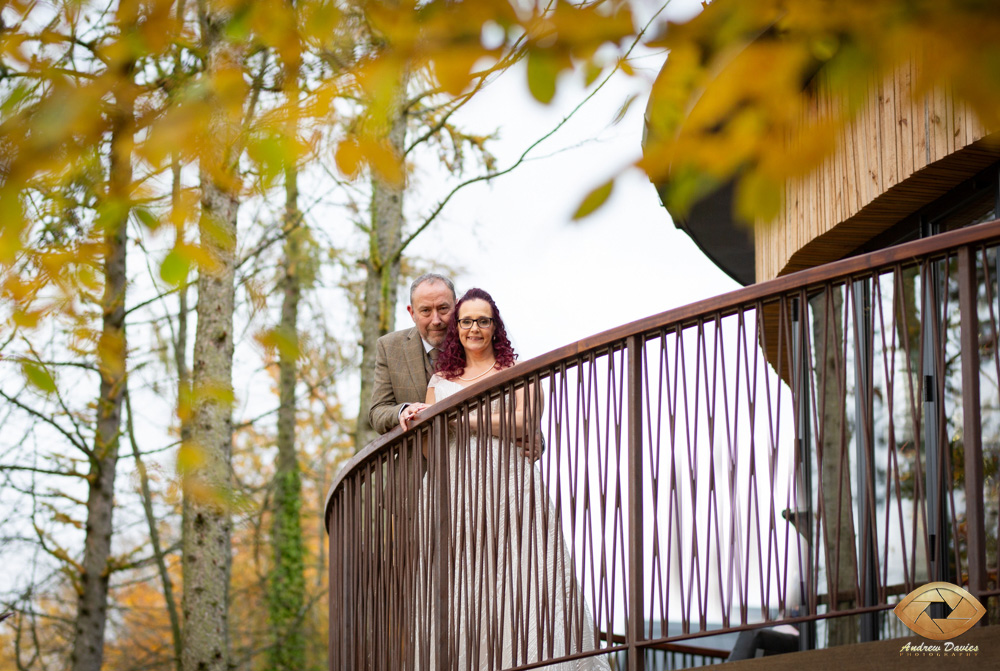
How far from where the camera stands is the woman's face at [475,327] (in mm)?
4961

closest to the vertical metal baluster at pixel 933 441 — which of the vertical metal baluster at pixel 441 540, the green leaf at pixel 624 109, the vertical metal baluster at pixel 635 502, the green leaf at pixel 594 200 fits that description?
the vertical metal baluster at pixel 635 502

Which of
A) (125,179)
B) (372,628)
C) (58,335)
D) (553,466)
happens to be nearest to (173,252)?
(125,179)

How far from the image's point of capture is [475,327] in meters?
4.96

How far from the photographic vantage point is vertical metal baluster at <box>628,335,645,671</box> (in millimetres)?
3588

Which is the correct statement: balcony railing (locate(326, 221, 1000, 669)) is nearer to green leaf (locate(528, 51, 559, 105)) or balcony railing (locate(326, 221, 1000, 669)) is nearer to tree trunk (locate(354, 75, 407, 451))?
green leaf (locate(528, 51, 559, 105))

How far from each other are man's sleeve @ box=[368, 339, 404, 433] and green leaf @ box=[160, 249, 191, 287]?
2395 millimetres

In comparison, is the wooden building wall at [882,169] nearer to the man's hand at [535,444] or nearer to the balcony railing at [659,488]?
the balcony railing at [659,488]

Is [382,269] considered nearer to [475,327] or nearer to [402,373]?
[402,373]

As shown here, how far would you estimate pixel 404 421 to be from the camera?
4.72m

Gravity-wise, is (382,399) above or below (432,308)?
below

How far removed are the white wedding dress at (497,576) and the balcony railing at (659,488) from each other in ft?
0.05

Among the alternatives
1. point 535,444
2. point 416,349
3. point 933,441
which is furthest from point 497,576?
point 933,441

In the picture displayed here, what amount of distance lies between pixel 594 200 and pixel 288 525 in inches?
594

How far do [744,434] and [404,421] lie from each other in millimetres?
2251
